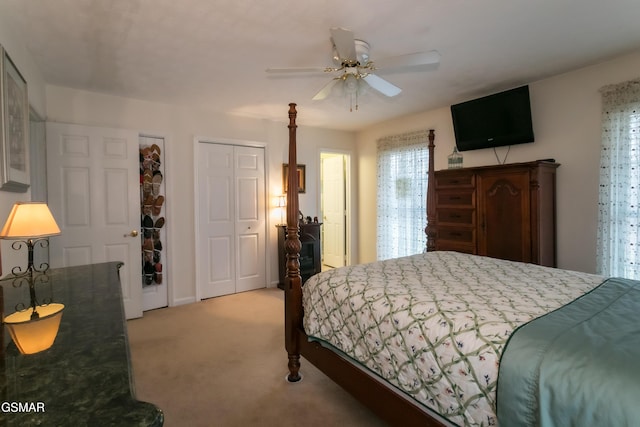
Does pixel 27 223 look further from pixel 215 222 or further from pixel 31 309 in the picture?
pixel 215 222

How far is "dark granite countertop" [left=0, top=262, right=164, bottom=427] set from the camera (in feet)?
1.92

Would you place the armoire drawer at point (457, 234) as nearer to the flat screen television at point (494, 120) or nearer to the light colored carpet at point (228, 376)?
the flat screen television at point (494, 120)

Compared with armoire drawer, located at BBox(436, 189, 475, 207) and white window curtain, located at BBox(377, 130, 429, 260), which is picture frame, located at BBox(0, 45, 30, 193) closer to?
armoire drawer, located at BBox(436, 189, 475, 207)

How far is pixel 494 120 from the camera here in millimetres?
3479

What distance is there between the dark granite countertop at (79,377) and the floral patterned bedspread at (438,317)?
3.62ft

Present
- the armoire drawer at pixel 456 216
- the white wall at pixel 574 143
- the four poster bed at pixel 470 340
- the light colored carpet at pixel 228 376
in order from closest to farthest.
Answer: the four poster bed at pixel 470 340, the light colored carpet at pixel 228 376, the white wall at pixel 574 143, the armoire drawer at pixel 456 216

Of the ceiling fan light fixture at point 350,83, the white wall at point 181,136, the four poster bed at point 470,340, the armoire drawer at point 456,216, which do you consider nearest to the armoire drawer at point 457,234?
the armoire drawer at point 456,216

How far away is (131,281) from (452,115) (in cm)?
410

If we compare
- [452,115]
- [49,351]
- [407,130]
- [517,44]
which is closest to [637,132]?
[517,44]

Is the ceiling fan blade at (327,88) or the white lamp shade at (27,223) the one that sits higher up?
the ceiling fan blade at (327,88)

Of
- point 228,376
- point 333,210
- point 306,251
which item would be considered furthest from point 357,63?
Answer: point 333,210

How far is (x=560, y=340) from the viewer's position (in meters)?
1.13

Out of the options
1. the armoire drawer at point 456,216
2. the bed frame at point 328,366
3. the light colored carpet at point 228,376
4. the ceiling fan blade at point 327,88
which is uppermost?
the ceiling fan blade at point 327,88

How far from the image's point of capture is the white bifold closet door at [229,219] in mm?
4109
